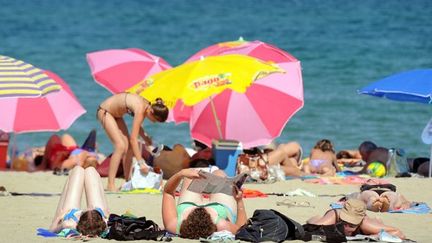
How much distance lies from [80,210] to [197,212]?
867mm

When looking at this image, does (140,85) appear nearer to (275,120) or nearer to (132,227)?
(275,120)

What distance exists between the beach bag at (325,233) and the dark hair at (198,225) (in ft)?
2.14

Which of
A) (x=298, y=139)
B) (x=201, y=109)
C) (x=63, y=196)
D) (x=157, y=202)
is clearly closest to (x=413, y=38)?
(x=298, y=139)

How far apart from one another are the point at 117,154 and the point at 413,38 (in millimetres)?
19922

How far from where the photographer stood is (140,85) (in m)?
11.6

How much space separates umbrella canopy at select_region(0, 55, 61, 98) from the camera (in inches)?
385

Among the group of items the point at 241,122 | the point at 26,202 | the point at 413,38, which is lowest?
the point at 26,202

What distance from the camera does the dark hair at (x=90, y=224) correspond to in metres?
7.75

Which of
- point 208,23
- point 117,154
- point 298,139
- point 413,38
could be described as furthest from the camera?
point 208,23

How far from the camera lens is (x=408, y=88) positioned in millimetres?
11680

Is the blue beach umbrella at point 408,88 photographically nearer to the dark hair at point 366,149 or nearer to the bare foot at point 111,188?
the dark hair at point 366,149

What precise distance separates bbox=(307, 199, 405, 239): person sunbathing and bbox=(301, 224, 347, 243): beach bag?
0.08 metres

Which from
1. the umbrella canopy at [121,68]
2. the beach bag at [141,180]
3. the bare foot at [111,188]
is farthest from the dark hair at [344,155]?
the bare foot at [111,188]

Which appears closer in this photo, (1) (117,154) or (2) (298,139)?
(1) (117,154)
